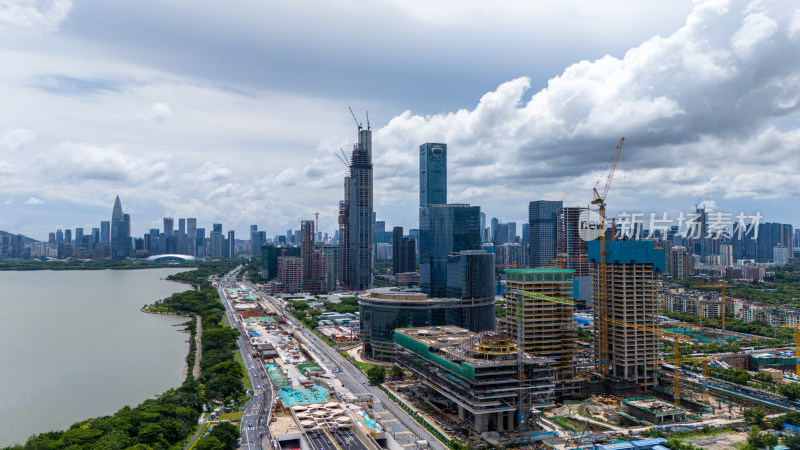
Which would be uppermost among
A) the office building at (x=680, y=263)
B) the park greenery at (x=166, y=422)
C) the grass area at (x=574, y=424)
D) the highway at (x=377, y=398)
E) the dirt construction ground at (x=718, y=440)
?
the office building at (x=680, y=263)

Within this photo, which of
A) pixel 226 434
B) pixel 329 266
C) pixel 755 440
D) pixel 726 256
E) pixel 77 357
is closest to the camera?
pixel 226 434

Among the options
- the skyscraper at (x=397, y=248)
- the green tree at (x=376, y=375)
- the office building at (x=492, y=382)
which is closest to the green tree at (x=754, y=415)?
the office building at (x=492, y=382)

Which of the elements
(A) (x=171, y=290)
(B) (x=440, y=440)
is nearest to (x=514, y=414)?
(B) (x=440, y=440)

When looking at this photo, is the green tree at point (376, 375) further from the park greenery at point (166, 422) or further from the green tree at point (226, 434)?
the green tree at point (226, 434)

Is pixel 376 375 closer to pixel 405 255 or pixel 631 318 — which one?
pixel 631 318

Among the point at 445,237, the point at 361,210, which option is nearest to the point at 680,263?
the point at 445,237

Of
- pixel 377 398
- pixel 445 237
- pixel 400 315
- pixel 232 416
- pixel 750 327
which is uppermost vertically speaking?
pixel 445 237

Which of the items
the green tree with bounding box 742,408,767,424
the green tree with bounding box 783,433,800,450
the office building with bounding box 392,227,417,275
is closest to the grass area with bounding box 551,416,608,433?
the green tree with bounding box 783,433,800,450
